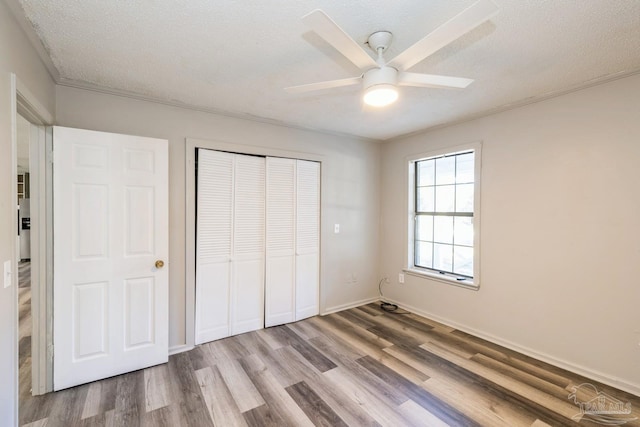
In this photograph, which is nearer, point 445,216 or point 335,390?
point 335,390

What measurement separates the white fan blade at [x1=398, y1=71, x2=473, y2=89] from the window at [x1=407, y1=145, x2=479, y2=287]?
1.73 metres

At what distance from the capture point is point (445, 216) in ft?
11.5

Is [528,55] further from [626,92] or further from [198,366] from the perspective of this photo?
[198,366]

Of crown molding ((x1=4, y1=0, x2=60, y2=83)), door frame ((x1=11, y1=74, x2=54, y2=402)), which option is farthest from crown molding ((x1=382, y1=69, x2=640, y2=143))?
door frame ((x1=11, y1=74, x2=54, y2=402))

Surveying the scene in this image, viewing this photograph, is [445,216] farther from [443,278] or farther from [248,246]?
[248,246]

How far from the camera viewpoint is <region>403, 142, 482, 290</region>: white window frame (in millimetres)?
3053

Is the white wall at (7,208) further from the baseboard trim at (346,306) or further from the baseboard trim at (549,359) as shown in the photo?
the baseboard trim at (549,359)

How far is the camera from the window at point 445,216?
10.5 ft

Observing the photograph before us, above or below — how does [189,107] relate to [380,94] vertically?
above

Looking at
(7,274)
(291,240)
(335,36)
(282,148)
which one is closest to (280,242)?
(291,240)

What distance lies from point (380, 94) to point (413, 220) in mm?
2511

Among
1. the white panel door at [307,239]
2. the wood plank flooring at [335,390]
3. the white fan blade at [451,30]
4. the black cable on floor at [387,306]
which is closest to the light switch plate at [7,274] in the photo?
the wood plank flooring at [335,390]

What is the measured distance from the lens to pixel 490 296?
2.95 metres

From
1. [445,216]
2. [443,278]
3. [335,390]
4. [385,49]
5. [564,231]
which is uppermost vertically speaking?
[385,49]
